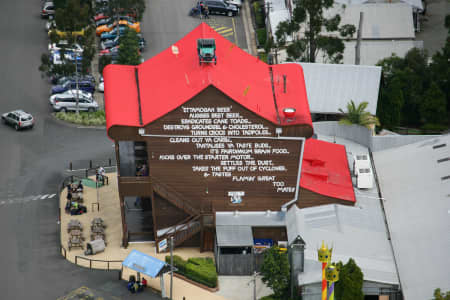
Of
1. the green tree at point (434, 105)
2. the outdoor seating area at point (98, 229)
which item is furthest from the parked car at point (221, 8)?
the outdoor seating area at point (98, 229)

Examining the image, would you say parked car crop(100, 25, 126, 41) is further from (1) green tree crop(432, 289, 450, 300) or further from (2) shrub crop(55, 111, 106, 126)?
(1) green tree crop(432, 289, 450, 300)

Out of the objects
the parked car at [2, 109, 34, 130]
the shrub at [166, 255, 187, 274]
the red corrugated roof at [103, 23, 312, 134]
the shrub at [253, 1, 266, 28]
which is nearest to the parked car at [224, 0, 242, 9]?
the shrub at [253, 1, 266, 28]

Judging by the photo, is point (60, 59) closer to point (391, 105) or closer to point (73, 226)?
point (73, 226)

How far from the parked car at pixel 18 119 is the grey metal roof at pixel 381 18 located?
3981cm

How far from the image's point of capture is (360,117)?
86438 millimetres

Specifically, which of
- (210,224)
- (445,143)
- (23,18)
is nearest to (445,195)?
(445,143)

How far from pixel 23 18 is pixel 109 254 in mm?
53630

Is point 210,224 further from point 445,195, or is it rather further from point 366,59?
point 366,59

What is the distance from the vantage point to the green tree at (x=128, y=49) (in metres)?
103

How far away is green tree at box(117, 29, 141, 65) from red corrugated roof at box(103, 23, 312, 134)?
23995mm

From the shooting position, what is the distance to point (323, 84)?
91.5m

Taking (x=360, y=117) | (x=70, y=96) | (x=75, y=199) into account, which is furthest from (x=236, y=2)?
(x=75, y=199)

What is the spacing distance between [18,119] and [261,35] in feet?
113

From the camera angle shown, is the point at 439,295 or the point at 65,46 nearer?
the point at 439,295
